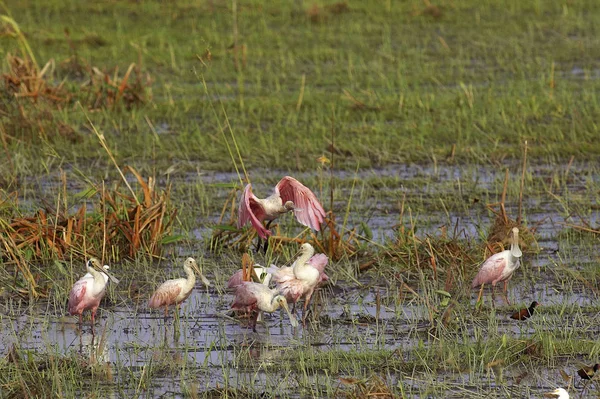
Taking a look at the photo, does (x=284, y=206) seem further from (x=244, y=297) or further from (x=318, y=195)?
(x=318, y=195)

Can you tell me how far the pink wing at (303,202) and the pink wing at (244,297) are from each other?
61 centimetres

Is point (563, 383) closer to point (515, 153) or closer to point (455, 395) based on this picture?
point (455, 395)

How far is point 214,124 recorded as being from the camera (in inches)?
472

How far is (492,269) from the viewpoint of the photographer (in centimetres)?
671

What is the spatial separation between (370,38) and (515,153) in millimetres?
6253

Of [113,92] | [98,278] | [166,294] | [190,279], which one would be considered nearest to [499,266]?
[190,279]

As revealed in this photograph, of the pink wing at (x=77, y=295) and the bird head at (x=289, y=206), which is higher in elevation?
the bird head at (x=289, y=206)

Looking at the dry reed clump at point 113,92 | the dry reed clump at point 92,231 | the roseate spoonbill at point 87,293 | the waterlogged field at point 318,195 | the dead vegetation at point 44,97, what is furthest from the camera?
the dry reed clump at point 113,92

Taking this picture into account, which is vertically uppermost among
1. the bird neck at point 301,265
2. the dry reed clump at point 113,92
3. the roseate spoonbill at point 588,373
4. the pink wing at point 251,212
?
the pink wing at point 251,212

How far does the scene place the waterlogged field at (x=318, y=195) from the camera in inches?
222

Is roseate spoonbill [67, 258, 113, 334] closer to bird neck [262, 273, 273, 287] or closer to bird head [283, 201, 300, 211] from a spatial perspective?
bird neck [262, 273, 273, 287]

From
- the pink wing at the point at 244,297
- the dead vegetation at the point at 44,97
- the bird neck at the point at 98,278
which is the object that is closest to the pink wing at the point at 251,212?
the pink wing at the point at 244,297

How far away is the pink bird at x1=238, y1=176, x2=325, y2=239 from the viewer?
6.49m

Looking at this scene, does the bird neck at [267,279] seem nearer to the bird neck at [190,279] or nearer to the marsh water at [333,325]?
the marsh water at [333,325]
